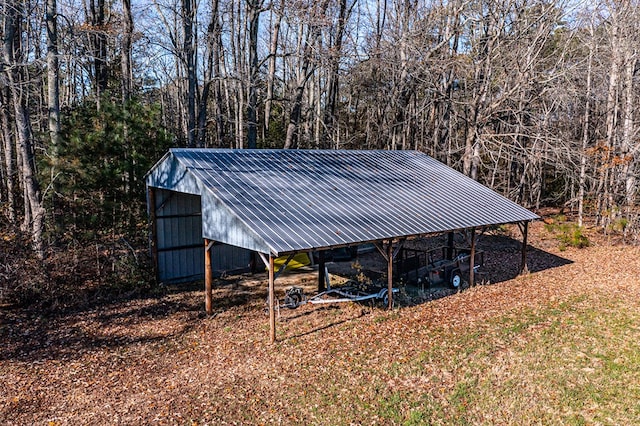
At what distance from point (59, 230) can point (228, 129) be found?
18231mm

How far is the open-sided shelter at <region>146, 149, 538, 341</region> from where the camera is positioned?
30.4 ft

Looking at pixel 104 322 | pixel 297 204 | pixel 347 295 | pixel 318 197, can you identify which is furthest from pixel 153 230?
pixel 347 295

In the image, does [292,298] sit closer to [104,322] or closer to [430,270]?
[430,270]

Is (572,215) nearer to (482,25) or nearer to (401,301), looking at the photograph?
(482,25)

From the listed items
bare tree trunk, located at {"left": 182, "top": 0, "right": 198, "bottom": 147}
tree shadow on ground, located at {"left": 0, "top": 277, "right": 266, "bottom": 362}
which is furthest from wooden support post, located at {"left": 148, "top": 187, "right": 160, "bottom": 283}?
bare tree trunk, located at {"left": 182, "top": 0, "right": 198, "bottom": 147}

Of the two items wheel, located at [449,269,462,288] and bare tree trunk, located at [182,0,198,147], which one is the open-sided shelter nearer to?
wheel, located at [449,269,462,288]

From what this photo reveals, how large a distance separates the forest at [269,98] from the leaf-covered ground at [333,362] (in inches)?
133

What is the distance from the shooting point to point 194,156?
1161 cm

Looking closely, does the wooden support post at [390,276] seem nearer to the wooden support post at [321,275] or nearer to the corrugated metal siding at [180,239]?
the wooden support post at [321,275]

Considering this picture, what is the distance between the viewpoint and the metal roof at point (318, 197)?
30.3 feet

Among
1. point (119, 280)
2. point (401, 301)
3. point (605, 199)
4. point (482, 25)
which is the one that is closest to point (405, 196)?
point (401, 301)

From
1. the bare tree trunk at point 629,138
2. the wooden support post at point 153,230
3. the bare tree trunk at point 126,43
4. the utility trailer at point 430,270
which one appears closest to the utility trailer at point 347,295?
the utility trailer at point 430,270

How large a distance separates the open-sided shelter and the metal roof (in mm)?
28

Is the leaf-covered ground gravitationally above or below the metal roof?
below
